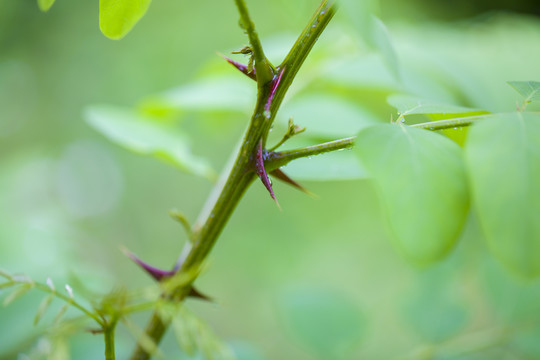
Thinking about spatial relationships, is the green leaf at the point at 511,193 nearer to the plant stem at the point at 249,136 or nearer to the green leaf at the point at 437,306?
the plant stem at the point at 249,136

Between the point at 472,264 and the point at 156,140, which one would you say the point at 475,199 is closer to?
the point at 156,140

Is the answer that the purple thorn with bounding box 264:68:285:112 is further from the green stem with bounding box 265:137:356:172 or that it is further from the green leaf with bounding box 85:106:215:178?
the green leaf with bounding box 85:106:215:178

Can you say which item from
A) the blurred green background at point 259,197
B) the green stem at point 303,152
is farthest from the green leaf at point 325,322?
the green stem at point 303,152

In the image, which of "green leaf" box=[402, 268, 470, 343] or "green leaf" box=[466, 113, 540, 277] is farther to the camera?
"green leaf" box=[402, 268, 470, 343]

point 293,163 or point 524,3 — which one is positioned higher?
point 524,3

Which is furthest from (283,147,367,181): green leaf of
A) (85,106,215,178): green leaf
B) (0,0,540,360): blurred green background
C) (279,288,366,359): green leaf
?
(279,288,366,359): green leaf

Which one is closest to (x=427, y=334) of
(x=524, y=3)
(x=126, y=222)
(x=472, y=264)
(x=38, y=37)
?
(x=472, y=264)

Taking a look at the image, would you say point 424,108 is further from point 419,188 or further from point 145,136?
point 145,136
